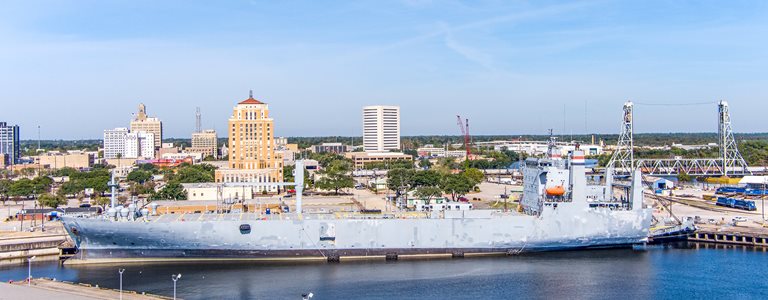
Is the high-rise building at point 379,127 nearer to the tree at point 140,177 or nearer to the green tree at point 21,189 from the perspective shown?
the tree at point 140,177

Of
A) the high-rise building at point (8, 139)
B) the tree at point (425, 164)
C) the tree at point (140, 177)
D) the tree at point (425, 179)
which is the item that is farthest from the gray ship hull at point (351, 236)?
Result: the high-rise building at point (8, 139)

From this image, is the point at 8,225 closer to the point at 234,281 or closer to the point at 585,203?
the point at 234,281

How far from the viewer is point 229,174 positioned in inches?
3765

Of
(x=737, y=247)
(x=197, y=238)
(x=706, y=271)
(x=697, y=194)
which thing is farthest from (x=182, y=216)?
(x=697, y=194)

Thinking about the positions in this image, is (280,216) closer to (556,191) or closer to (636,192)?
(556,191)

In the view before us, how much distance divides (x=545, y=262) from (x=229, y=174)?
57007 mm

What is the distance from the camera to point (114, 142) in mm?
188000

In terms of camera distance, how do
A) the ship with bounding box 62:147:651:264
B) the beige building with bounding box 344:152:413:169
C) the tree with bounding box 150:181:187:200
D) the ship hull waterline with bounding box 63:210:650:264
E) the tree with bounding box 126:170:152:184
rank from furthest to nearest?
the beige building with bounding box 344:152:413:169 → the tree with bounding box 126:170:152:184 → the tree with bounding box 150:181:187:200 → the ship with bounding box 62:147:651:264 → the ship hull waterline with bounding box 63:210:650:264

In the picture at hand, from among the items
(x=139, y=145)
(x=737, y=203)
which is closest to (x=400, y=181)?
(x=737, y=203)

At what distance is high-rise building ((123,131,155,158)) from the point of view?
18438cm

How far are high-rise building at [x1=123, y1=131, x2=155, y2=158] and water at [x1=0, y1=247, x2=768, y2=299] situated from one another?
14183cm

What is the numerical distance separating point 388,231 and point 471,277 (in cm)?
741

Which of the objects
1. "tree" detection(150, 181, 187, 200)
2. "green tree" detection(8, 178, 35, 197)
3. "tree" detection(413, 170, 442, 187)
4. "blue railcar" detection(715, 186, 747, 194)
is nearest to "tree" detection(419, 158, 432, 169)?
"tree" detection(413, 170, 442, 187)

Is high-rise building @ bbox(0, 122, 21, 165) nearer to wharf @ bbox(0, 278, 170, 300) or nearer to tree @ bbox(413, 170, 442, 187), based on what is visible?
tree @ bbox(413, 170, 442, 187)
